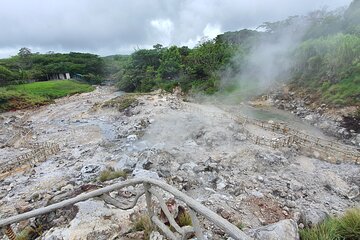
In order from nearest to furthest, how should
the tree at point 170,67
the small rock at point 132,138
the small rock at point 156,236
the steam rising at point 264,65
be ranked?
1. the small rock at point 156,236
2. the small rock at point 132,138
3. the steam rising at point 264,65
4. the tree at point 170,67

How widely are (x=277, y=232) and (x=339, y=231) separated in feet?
4.19

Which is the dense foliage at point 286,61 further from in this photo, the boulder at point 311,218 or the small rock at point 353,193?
the boulder at point 311,218

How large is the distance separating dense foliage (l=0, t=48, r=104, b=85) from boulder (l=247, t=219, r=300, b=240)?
5746 cm

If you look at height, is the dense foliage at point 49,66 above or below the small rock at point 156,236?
above

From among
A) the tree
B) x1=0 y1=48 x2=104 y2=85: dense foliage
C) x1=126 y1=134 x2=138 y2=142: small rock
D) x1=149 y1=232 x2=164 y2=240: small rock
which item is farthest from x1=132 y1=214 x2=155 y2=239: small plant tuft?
x1=0 y1=48 x2=104 y2=85: dense foliage

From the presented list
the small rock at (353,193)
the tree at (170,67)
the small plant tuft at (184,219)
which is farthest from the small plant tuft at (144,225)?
the tree at (170,67)

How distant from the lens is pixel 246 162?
12922 mm

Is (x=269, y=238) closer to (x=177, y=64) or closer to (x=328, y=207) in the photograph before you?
(x=328, y=207)

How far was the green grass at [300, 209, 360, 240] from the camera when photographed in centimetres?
361

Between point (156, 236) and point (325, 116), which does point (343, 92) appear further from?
point (156, 236)

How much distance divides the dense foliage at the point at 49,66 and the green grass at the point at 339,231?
189ft

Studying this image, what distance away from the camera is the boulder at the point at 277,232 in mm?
3170

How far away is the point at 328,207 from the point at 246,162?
4.21 m

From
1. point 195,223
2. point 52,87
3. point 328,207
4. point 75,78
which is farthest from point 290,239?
point 75,78
